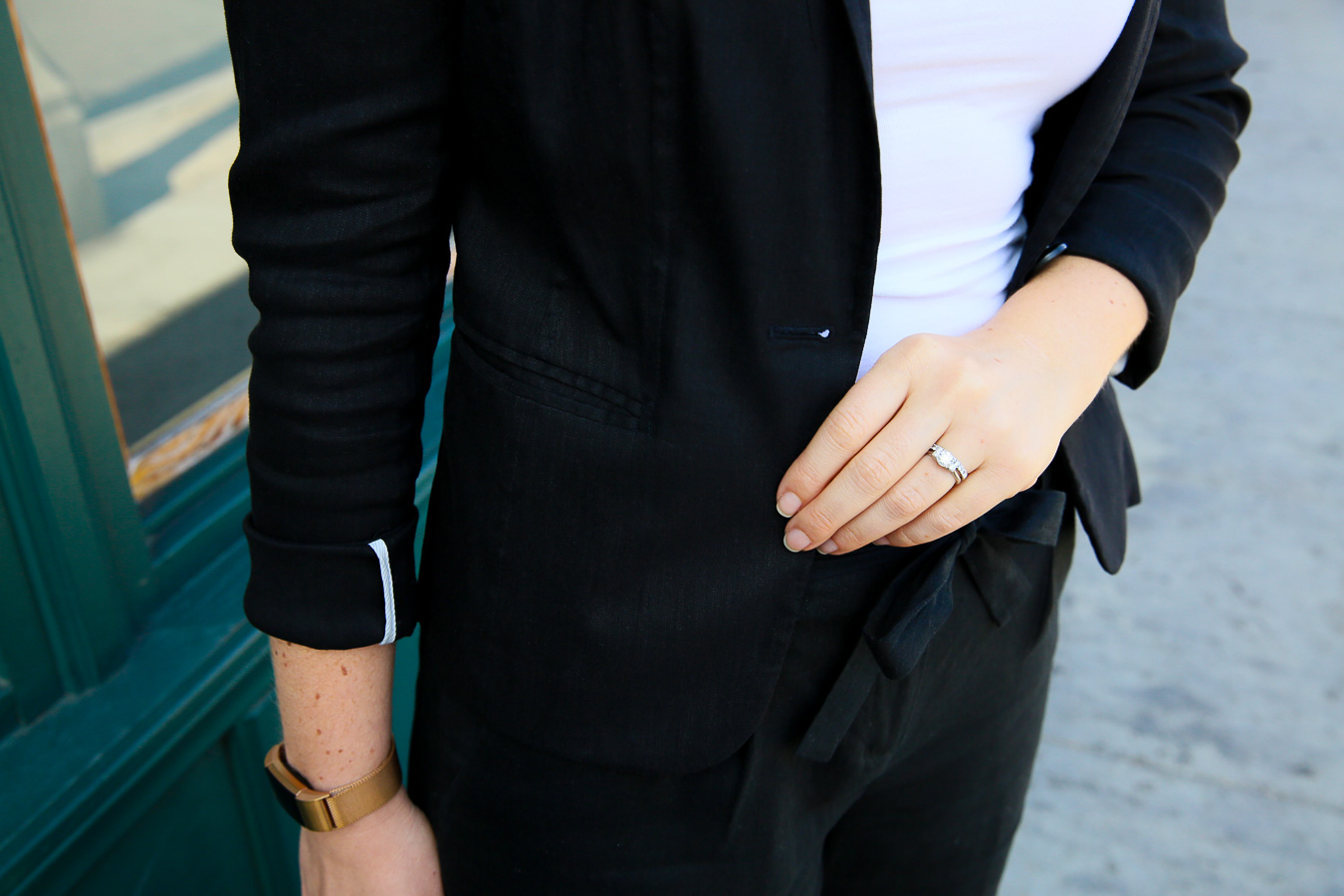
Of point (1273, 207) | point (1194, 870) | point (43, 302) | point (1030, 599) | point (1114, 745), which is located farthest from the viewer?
point (1273, 207)

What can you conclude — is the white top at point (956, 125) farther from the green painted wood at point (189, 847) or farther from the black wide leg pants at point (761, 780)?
the green painted wood at point (189, 847)

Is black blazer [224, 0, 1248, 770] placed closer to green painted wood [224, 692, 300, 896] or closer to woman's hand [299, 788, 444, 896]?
woman's hand [299, 788, 444, 896]

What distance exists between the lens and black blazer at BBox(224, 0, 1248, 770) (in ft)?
1.95

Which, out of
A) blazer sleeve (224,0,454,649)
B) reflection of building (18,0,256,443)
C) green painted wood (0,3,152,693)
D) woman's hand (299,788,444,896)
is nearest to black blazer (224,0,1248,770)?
blazer sleeve (224,0,454,649)

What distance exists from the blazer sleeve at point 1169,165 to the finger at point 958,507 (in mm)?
239

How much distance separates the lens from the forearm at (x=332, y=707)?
2.44 feet

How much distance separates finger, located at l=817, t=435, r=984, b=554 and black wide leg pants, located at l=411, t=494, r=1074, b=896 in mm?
57

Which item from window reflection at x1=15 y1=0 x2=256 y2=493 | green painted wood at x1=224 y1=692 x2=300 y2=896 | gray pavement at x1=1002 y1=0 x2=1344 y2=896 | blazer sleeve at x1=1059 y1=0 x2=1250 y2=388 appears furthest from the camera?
gray pavement at x1=1002 y1=0 x2=1344 y2=896

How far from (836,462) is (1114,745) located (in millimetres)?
1931

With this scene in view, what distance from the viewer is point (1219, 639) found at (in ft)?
8.32

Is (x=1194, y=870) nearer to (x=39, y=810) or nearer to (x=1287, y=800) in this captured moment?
(x=1287, y=800)

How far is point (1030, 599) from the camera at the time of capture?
919mm

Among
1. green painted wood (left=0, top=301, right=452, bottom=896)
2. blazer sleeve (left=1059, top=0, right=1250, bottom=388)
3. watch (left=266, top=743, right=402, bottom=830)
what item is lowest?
green painted wood (left=0, top=301, right=452, bottom=896)

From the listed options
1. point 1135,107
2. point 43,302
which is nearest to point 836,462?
point 1135,107
